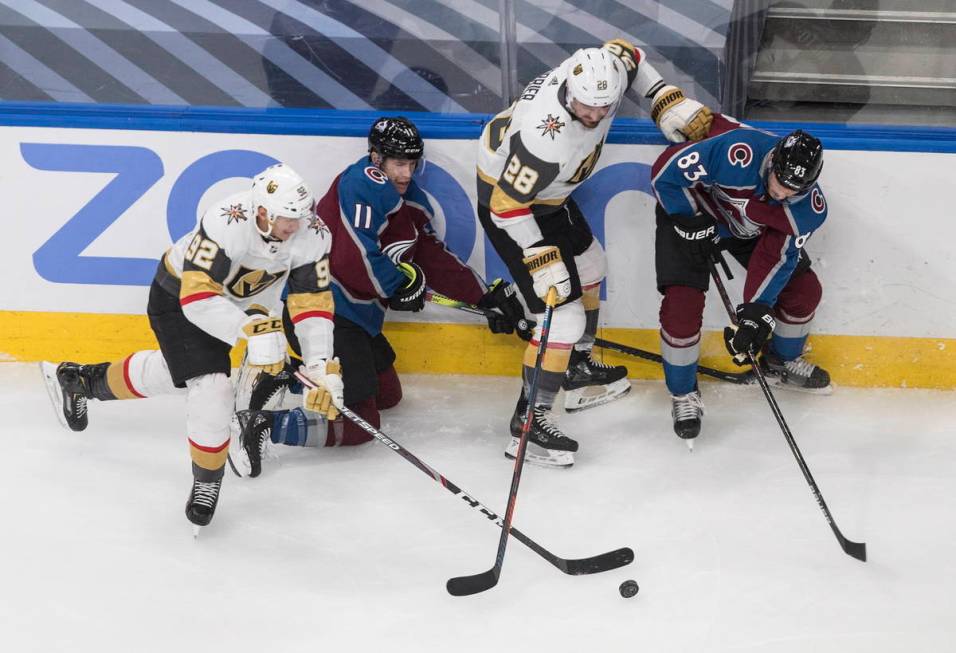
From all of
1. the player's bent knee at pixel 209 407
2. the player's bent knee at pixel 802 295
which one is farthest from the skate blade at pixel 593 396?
the player's bent knee at pixel 209 407

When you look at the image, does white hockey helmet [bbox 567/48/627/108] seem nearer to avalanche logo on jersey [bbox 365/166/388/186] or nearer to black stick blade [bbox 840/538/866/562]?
avalanche logo on jersey [bbox 365/166/388/186]

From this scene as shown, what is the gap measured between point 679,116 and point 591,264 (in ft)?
1.89

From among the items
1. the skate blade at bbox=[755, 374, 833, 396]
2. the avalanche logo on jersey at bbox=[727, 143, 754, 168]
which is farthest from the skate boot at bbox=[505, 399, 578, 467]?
the avalanche logo on jersey at bbox=[727, 143, 754, 168]

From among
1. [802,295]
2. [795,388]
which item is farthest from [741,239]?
[795,388]

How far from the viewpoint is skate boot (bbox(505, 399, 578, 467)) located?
134 inches

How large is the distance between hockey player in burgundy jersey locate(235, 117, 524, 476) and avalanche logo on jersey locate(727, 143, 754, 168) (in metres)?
0.91

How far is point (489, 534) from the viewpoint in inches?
123

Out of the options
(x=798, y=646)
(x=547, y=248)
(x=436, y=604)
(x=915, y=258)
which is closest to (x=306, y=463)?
(x=436, y=604)

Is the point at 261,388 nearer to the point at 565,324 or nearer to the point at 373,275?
the point at 373,275

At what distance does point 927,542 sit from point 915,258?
3.56 ft

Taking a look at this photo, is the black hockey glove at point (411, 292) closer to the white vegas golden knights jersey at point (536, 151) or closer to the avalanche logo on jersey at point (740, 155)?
the white vegas golden knights jersey at point (536, 151)

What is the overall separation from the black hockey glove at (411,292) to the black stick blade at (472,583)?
1057 millimetres

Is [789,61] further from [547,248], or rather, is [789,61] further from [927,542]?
[927,542]

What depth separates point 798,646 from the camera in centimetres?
263
